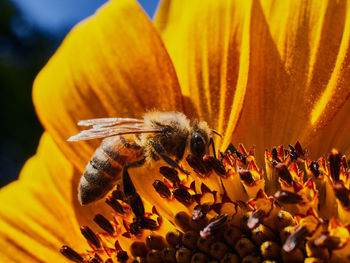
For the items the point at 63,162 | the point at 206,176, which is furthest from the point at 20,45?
the point at 206,176

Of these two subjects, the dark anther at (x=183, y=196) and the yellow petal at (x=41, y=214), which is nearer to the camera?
the dark anther at (x=183, y=196)

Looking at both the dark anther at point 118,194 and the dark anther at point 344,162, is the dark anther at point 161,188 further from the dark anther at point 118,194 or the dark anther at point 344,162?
the dark anther at point 344,162

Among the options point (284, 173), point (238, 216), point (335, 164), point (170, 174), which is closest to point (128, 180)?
point (170, 174)

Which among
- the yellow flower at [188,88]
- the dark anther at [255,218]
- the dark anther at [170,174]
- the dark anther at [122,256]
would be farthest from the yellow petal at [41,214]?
the dark anther at [255,218]

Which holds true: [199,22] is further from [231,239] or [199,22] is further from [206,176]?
[231,239]

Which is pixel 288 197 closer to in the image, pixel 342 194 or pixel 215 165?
pixel 342 194

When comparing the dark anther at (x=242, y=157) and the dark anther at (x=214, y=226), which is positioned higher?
the dark anther at (x=242, y=157)
